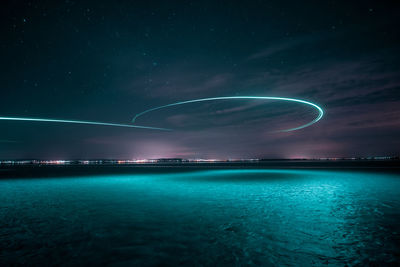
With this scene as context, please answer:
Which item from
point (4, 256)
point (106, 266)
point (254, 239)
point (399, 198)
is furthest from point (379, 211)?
point (4, 256)

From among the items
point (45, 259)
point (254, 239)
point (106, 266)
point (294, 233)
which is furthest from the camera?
point (294, 233)

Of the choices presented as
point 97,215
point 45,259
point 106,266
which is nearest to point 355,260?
point 106,266

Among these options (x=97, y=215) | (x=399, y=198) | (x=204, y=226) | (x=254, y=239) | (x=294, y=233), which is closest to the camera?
(x=254, y=239)

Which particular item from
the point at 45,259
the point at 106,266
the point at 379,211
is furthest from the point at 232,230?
the point at 379,211

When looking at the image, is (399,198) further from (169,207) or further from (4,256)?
(4,256)

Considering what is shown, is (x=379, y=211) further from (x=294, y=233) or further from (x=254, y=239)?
(x=254, y=239)

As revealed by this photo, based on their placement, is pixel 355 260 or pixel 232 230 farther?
pixel 232 230

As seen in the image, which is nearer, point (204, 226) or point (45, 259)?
point (45, 259)

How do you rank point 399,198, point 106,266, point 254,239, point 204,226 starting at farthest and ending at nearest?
1. point 399,198
2. point 204,226
3. point 254,239
4. point 106,266

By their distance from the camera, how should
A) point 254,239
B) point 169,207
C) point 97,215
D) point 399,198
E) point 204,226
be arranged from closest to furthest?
point 254,239 → point 204,226 → point 97,215 → point 169,207 → point 399,198
